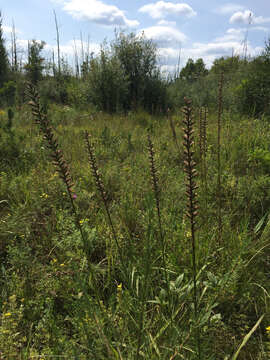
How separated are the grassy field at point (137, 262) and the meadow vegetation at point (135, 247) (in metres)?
0.01

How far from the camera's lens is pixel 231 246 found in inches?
72.7

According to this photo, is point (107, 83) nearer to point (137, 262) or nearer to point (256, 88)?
point (256, 88)

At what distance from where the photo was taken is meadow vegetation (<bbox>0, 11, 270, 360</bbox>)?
43.2 inches

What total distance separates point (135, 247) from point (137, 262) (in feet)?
1.02

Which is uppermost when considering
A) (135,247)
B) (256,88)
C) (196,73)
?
(196,73)

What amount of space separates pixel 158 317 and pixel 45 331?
0.62m

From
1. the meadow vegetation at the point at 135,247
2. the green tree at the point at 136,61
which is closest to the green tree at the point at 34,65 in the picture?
the green tree at the point at 136,61

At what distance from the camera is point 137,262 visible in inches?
68.2

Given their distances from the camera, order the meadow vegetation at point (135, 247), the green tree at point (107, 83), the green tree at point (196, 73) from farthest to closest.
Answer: the green tree at point (107, 83)
the green tree at point (196, 73)
the meadow vegetation at point (135, 247)

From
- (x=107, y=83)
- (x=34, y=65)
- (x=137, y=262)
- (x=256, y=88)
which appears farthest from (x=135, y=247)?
(x=34, y=65)

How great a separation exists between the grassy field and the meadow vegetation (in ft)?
0.04

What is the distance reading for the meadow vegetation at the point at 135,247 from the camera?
1.10m

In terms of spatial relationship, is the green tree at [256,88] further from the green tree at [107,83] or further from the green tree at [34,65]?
the green tree at [34,65]

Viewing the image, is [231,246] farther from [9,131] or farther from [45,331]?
[9,131]
